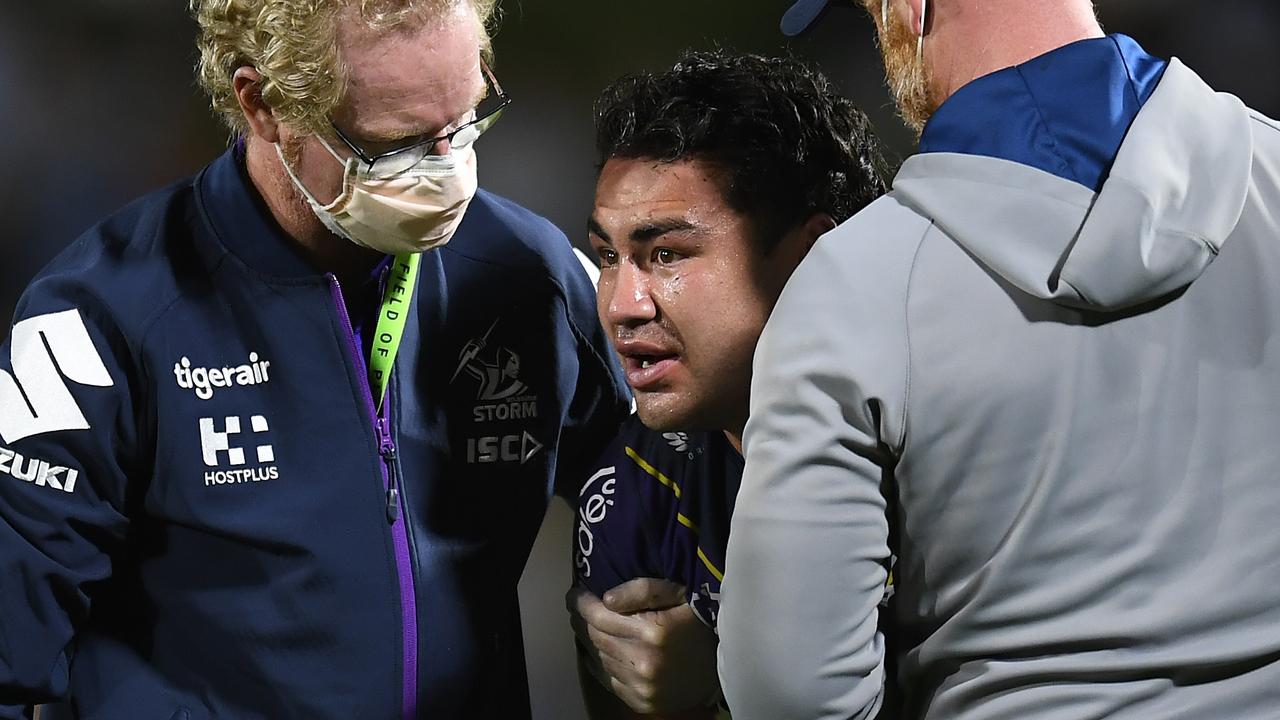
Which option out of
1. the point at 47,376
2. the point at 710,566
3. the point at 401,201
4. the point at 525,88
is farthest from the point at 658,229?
the point at 525,88

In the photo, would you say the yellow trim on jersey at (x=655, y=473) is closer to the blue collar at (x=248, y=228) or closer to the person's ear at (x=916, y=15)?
the blue collar at (x=248, y=228)

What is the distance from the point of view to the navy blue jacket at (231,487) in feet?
4.35

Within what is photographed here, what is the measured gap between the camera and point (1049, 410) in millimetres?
961

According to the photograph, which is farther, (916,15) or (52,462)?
(52,462)

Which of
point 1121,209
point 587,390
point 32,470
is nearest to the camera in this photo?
point 1121,209

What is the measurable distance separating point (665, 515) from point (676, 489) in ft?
A: 0.12

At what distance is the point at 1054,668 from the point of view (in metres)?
1.00

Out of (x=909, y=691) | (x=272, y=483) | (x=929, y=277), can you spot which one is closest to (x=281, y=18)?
(x=272, y=483)

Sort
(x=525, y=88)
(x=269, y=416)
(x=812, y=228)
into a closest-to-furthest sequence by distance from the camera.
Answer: (x=269, y=416), (x=812, y=228), (x=525, y=88)

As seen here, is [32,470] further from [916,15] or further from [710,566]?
[916,15]

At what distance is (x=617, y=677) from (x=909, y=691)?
1.52 feet

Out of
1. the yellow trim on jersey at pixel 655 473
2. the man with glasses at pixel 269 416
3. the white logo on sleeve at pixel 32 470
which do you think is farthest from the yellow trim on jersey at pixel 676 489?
the white logo on sleeve at pixel 32 470

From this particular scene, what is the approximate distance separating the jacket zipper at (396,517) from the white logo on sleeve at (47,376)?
26 centimetres

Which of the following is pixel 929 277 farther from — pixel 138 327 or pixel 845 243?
pixel 138 327
